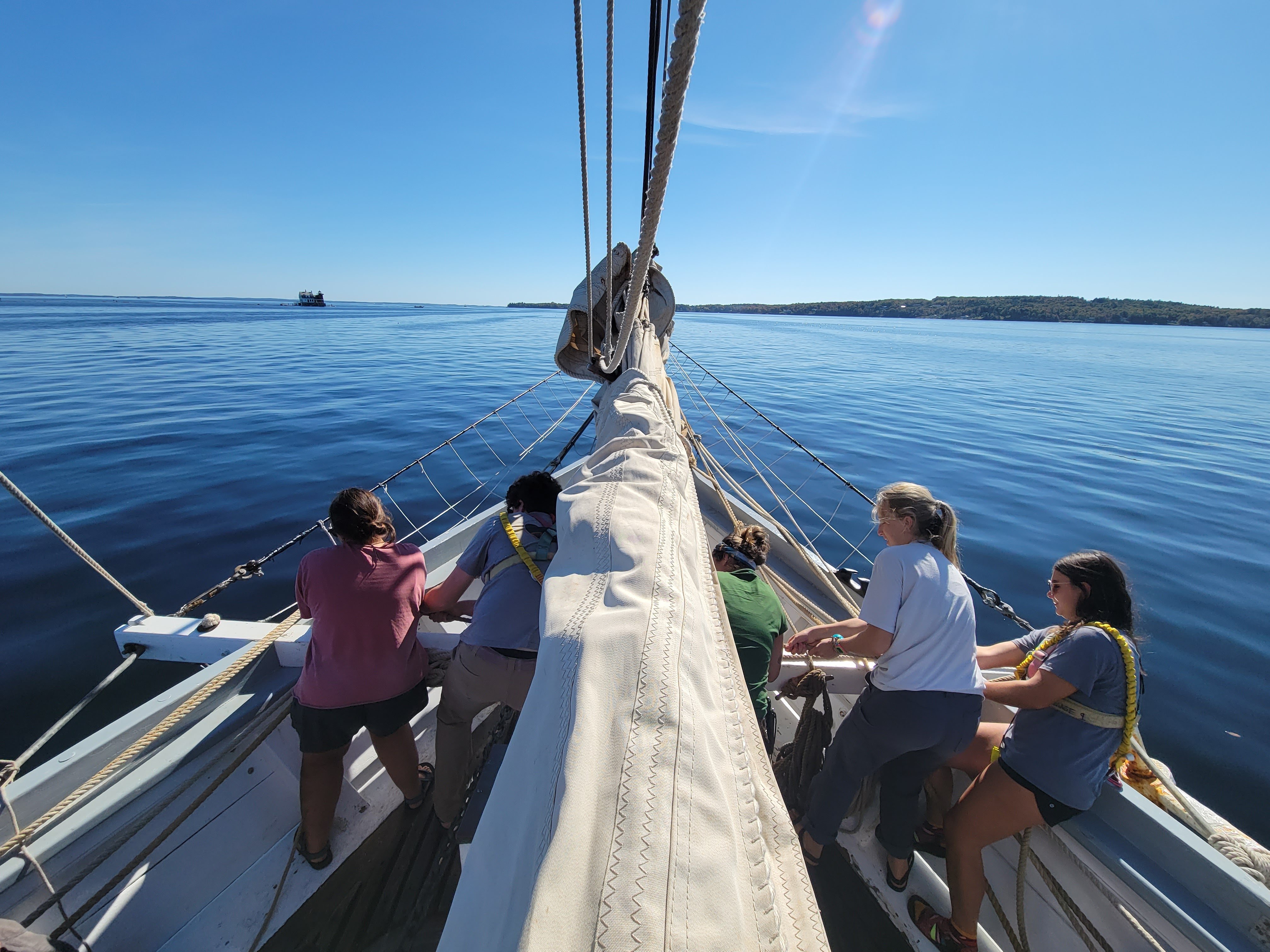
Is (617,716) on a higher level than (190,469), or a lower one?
higher

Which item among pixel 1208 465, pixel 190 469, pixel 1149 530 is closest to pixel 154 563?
pixel 190 469

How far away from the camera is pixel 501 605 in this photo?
186cm

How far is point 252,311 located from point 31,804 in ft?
270

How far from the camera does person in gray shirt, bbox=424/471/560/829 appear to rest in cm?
185

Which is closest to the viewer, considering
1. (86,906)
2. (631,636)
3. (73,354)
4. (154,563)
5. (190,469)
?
(631,636)

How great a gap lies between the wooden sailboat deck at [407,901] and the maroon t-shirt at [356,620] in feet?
2.70

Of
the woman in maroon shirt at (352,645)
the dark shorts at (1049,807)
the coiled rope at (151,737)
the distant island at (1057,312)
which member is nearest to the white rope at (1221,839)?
the dark shorts at (1049,807)

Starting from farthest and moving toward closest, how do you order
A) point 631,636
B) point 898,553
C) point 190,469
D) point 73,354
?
1. point 73,354
2. point 190,469
3. point 898,553
4. point 631,636

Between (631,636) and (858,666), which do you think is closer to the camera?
(631,636)

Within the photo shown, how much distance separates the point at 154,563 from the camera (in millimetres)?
4754

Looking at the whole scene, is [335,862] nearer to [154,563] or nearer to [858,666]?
[858,666]

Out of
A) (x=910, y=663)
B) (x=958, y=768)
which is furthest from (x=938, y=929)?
(x=910, y=663)

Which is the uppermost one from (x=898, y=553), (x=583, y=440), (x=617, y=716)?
(x=617, y=716)

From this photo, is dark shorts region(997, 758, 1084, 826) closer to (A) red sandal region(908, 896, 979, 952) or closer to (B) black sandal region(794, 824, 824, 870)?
(A) red sandal region(908, 896, 979, 952)
